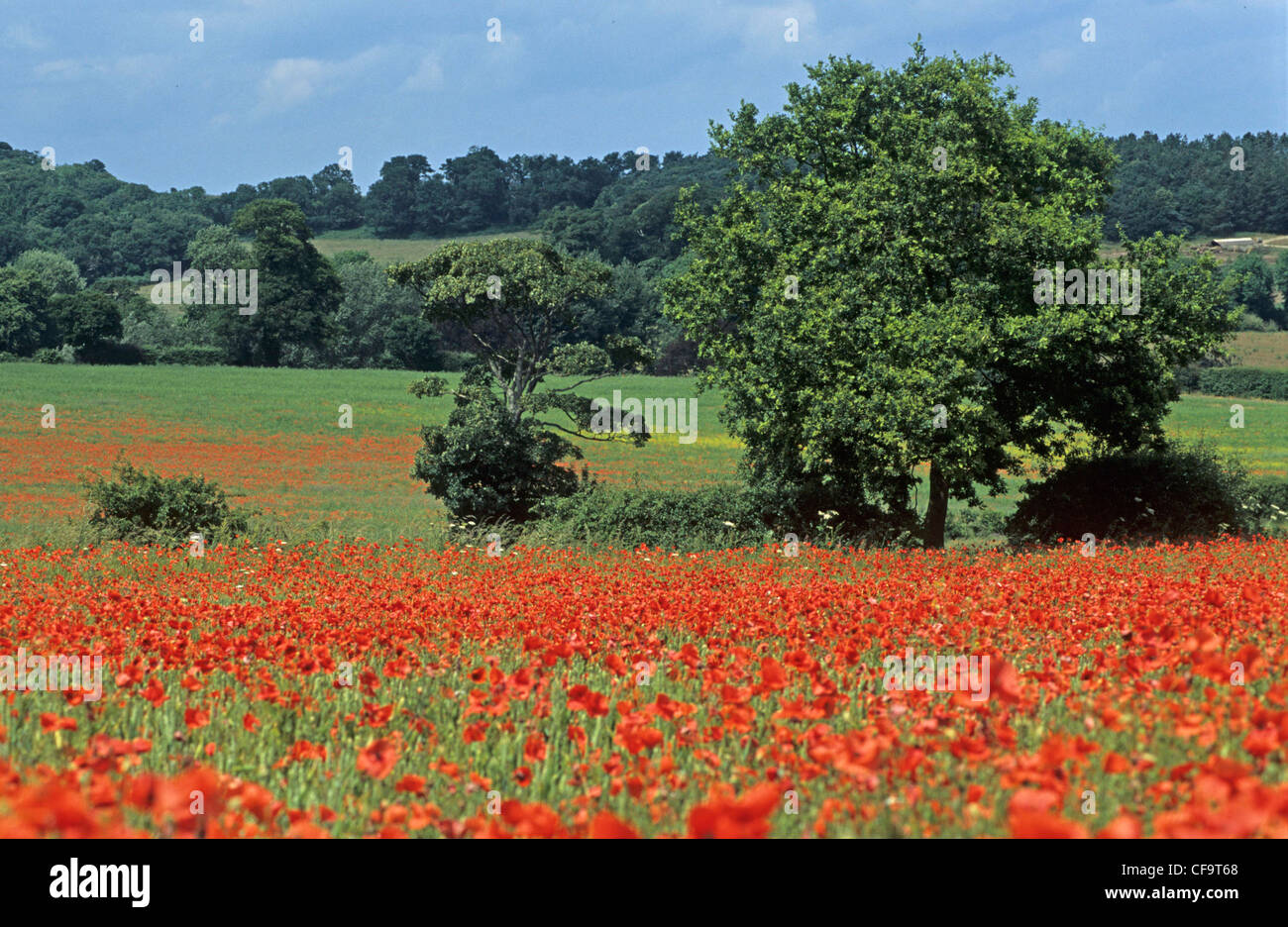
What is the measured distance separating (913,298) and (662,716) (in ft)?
63.8

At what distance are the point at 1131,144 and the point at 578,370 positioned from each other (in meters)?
111

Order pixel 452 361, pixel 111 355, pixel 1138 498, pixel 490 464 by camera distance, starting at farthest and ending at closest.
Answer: pixel 452 361 → pixel 111 355 → pixel 490 464 → pixel 1138 498

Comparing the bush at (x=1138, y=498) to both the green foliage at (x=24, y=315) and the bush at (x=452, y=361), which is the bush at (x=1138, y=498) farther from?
the green foliage at (x=24, y=315)

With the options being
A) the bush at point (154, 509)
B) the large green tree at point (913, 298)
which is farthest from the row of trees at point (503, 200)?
the bush at point (154, 509)

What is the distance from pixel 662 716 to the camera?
4.42 m

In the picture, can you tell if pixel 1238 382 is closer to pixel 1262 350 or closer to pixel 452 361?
pixel 1262 350

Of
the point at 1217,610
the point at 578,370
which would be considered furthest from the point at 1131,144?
the point at 1217,610

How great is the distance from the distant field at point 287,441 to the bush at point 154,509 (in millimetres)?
1714

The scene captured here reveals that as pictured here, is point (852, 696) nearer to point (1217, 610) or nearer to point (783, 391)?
point (1217, 610)

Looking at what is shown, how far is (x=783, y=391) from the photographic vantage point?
2234 centimetres

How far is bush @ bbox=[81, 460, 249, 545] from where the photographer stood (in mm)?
20922

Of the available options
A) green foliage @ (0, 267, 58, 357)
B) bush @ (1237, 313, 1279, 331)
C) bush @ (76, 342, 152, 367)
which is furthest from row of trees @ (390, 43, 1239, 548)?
bush @ (1237, 313, 1279, 331)

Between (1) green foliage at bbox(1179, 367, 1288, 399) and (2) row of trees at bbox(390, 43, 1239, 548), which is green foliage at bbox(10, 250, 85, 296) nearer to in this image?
(2) row of trees at bbox(390, 43, 1239, 548)

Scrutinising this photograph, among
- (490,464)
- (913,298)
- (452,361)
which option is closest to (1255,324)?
(452,361)
